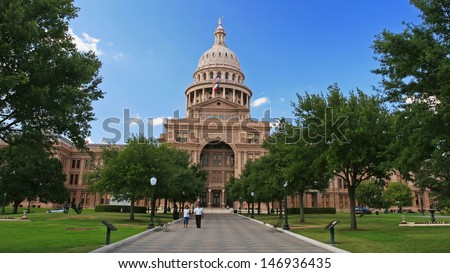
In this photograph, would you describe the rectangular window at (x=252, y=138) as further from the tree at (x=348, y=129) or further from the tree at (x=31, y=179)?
the tree at (x=348, y=129)

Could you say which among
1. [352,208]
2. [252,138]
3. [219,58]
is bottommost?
[352,208]

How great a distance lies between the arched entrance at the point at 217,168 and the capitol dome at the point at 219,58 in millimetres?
36003

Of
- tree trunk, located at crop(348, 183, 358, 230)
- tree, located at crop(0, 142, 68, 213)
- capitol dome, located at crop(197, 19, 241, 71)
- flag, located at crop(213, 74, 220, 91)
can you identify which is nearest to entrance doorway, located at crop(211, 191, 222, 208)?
flag, located at crop(213, 74, 220, 91)

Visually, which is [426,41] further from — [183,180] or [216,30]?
[216,30]

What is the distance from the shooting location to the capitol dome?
12550cm

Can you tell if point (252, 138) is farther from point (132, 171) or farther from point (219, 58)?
point (132, 171)

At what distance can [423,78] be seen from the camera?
15.7m

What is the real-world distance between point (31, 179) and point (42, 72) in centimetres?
5501

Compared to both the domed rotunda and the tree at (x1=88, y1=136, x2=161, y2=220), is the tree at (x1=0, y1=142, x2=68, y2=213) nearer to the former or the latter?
the tree at (x1=88, y1=136, x2=161, y2=220)

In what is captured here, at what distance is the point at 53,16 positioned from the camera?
14766 millimetres

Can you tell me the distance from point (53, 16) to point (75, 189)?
315 ft

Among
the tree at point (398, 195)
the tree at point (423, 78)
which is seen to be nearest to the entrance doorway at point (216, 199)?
the tree at point (398, 195)

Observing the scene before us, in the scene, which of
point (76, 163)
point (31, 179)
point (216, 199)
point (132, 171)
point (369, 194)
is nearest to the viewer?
point (132, 171)

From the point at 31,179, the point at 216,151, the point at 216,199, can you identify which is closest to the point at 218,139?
the point at 216,151
